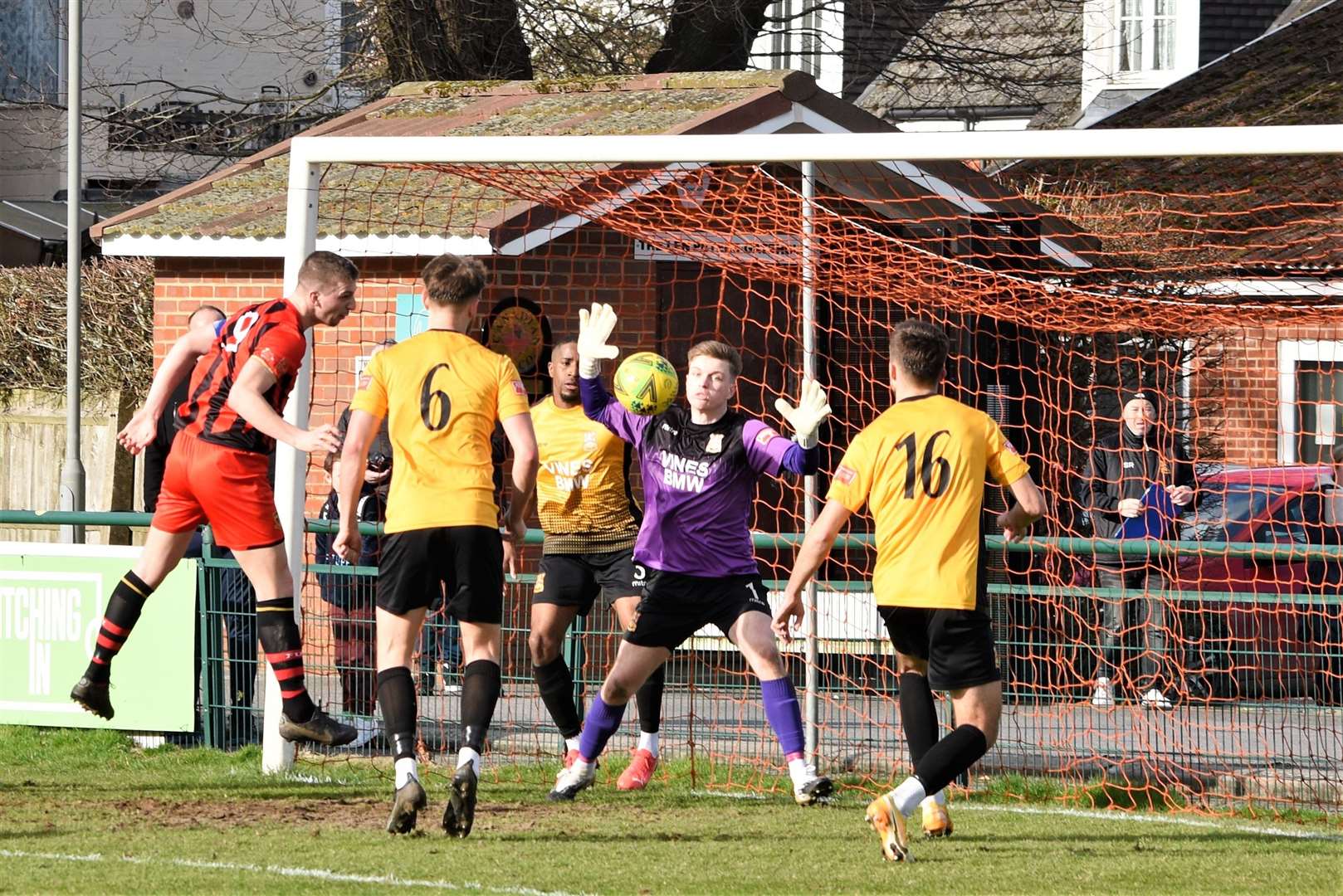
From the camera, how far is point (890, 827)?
6285 millimetres

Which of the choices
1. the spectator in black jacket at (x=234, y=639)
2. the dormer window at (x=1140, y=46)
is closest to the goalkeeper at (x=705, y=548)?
the spectator in black jacket at (x=234, y=639)

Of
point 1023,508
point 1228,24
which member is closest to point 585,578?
point 1023,508

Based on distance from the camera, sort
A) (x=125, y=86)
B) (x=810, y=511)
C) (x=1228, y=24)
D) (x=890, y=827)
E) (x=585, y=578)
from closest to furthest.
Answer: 1. (x=890, y=827)
2. (x=585, y=578)
3. (x=810, y=511)
4. (x=125, y=86)
5. (x=1228, y=24)

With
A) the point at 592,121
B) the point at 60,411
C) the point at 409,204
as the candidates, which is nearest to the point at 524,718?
the point at 409,204

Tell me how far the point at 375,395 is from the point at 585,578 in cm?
197

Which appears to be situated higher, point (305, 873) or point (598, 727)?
point (598, 727)

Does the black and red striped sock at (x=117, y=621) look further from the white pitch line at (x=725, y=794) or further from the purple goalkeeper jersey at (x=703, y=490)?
the white pitch line at (x=725, y=794)

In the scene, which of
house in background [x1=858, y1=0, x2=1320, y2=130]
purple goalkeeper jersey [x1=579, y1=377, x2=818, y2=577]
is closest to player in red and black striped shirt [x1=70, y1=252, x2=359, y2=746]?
purple goalkeeper jersey [x1=579, y1=377, x2=818, y2=577]

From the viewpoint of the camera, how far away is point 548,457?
8.58m

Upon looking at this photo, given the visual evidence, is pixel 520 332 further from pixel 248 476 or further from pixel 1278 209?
pixel 248 476

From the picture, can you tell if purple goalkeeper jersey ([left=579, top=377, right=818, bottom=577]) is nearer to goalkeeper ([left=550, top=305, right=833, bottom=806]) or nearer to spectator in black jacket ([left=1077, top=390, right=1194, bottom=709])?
goalkeeper ([left=550, top=305, right=833, bottom=806])

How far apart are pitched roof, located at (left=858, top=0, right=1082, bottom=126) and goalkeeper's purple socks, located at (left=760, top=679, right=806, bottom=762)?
14115mm

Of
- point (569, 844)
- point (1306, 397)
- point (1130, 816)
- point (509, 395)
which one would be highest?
point (1306, 397)

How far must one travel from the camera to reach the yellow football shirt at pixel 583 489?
8.48 metres
